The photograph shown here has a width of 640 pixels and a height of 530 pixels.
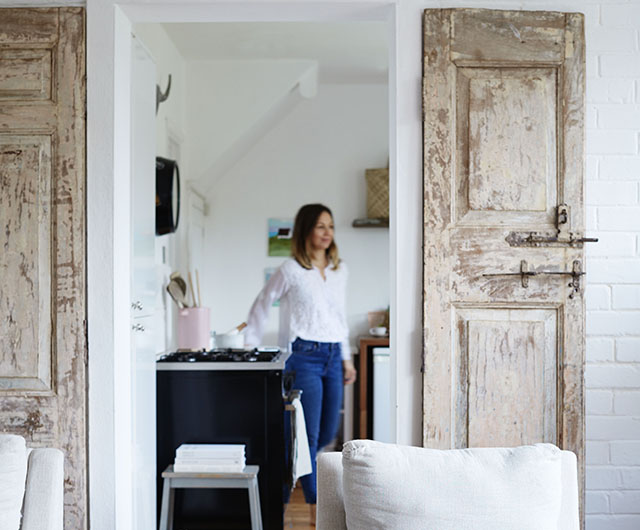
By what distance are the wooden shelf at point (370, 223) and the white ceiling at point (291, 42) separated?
1064 mm

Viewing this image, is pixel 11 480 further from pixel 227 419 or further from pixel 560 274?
pixel 560 274

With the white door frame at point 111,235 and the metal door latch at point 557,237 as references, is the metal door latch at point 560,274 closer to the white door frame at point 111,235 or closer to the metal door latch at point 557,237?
the metal door latch at point 557,237

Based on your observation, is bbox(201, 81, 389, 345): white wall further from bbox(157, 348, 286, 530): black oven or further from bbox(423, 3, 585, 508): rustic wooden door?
bbox(423, 3, 585, 508): rustic wooden door

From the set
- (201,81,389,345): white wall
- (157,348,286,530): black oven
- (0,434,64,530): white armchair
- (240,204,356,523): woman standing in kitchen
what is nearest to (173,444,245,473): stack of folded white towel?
(157,348,286,530): black oven

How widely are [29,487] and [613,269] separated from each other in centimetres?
195

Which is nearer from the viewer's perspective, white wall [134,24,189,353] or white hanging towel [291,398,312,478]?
white hanging towel [291,398,312,478]

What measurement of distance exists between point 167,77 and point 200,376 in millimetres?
1740

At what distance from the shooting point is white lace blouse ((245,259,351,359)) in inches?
134

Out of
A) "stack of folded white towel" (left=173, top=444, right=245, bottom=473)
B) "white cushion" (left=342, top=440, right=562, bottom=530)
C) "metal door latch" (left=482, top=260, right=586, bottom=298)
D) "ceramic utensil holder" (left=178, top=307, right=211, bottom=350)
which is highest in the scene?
"metal door latch" (left=482, top=260, right=586, bottom=298)

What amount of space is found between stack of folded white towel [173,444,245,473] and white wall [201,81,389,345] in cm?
211

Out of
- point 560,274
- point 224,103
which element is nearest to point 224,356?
point 560,274

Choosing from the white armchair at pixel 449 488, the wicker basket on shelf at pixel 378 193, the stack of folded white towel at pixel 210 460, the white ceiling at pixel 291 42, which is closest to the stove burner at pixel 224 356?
the stack of folded white towel at pixel 210 460

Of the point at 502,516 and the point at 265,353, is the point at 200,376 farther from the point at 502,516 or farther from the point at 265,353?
the point at 502,516

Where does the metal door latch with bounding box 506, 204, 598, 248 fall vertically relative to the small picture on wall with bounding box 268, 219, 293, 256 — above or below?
below
